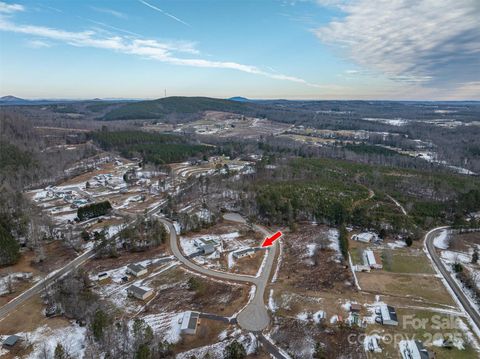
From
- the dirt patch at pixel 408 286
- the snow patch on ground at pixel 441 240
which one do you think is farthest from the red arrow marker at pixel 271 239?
the snow patch on ground at pixel 441 240

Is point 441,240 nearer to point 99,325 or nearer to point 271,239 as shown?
point 271,239

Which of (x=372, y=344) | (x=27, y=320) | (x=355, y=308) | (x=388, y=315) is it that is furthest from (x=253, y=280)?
(x=27, y=320)

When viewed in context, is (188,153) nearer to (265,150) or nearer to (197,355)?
(265,150)

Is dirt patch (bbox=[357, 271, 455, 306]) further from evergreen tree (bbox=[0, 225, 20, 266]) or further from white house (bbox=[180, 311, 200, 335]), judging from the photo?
evergreen tree (bbox=[0, 225, 20, 266])

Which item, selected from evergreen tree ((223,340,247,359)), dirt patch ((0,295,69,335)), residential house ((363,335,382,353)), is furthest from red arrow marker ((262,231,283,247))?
dirt patch ((0,295,69,335))

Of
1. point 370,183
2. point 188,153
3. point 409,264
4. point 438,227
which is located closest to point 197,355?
point 409,264
